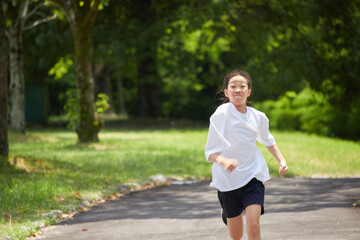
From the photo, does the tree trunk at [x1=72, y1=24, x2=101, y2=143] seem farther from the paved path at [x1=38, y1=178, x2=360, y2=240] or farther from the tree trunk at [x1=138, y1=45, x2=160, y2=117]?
the tree trunk at [x1=138, y1=45, x2=160, y2=117]

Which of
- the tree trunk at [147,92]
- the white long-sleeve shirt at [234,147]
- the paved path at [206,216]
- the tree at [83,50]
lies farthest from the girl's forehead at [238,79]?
the tree trunk at [147,92]

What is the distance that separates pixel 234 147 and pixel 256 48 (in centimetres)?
2543

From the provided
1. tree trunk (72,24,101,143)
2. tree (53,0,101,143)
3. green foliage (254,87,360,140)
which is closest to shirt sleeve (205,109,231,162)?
tree (53,0,101,143)

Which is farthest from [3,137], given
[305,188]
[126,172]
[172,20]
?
[172,20]

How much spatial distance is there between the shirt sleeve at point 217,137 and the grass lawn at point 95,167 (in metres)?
3.31

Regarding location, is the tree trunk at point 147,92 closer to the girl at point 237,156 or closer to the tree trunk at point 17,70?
the tree trunk at point 17,70

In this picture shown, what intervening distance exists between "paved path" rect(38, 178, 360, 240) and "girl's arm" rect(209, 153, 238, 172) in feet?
6.44

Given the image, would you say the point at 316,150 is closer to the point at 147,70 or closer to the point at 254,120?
the point at 254,120

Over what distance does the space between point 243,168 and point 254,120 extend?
0.49m

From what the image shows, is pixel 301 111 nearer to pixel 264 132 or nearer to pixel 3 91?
pixel 3 91

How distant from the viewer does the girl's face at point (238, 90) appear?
5426 millimetres

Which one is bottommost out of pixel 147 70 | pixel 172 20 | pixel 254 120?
pixel 254 120

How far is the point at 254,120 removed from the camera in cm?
549

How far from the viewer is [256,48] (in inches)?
1190
